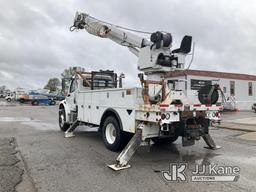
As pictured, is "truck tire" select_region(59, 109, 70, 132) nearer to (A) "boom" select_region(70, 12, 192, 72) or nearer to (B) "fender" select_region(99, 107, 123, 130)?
(B) "fender" select_region(99, 107, 123, 130)

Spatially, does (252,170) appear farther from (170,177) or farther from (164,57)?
(164,57)

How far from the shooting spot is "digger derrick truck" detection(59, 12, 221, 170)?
247 inches

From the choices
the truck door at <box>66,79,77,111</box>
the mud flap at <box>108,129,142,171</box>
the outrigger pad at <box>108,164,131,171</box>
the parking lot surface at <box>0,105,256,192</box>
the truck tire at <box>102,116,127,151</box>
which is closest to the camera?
the parking lot surface at <box>0,105,256,192</box>

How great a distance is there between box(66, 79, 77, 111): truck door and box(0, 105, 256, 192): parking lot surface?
158 centimetres

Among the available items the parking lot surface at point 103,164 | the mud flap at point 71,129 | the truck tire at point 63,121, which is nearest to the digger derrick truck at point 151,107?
the parking lot surface at point 103,164

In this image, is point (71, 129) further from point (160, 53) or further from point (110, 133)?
point (160, 53)

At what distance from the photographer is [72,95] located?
425 inches

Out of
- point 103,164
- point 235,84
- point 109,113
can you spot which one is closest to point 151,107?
point 103,164

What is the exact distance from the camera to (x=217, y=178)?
5293mm

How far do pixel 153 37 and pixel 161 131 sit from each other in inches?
101

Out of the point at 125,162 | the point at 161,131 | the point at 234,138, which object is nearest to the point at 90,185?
the point at 125,162

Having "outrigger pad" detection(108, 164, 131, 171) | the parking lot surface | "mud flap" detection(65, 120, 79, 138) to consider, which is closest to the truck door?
"mud flap" detection(65, 120, 79, 138)

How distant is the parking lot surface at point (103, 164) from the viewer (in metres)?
4.79

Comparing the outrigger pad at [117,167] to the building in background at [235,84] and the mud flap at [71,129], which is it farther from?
the building in background at [235,84]
